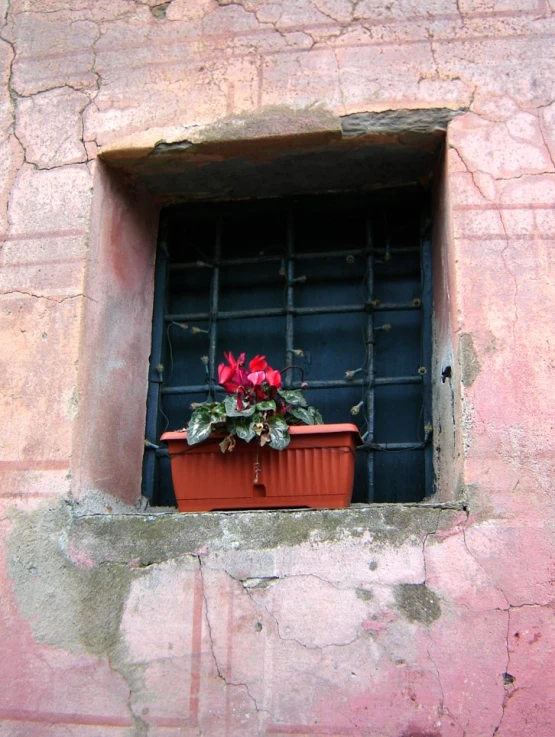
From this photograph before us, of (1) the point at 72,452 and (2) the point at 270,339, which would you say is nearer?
(1) the point at 72,452

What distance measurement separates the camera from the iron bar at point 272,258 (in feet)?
10.8

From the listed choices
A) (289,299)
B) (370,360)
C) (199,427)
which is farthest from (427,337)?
(199,427)

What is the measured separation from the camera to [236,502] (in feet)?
9.12

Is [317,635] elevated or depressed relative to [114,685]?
elevated

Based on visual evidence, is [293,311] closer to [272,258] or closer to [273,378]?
[272,258]

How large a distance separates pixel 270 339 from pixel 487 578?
125cm

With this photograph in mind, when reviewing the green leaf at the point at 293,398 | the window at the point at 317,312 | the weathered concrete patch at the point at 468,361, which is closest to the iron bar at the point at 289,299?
the window at the point at 317,312

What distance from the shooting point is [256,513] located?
2.64m

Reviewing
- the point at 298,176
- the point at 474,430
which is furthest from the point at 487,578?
the point at 298,176

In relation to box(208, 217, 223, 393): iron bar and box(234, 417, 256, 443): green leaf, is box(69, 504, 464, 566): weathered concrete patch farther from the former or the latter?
box(208, 217, 223, 393): iron bar

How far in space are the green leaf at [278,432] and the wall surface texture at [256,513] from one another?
0.22m

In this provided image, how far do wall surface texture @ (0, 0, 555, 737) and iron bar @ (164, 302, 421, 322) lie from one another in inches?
5.7

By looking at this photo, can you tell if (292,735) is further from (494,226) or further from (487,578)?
(494,226)

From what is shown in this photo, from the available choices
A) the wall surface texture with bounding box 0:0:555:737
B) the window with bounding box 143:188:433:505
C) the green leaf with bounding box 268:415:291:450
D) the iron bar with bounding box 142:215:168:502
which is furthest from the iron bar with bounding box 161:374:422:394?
the green leaf with bounding box 268:415:291:450
